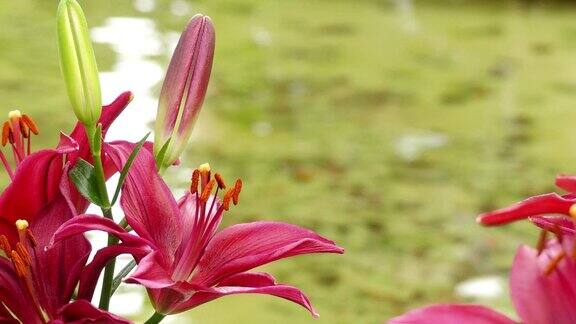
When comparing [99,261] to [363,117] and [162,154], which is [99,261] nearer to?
[162,154]

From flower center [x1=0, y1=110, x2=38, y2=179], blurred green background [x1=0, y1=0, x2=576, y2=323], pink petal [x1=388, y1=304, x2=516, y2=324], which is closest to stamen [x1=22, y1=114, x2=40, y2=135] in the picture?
flower center [x1=0, y1=110, x2=38, y2=179]

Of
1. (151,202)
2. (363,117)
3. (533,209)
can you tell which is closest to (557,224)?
(533,209)

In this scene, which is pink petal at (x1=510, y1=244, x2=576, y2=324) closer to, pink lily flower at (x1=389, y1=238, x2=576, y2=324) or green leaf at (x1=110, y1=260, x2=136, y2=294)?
pink lily flower at (x1=389, y1=238, x2=576, y2=324)

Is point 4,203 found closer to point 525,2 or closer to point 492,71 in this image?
point 492,71

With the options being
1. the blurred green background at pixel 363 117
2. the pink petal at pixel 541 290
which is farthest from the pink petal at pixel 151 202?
the blurred green background at pixel 363 117

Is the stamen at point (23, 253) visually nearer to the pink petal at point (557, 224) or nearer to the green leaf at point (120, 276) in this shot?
the green leaf at point (120, 276)

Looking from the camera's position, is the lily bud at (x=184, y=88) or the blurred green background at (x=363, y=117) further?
the blurred green background at (x=363, y=117)
